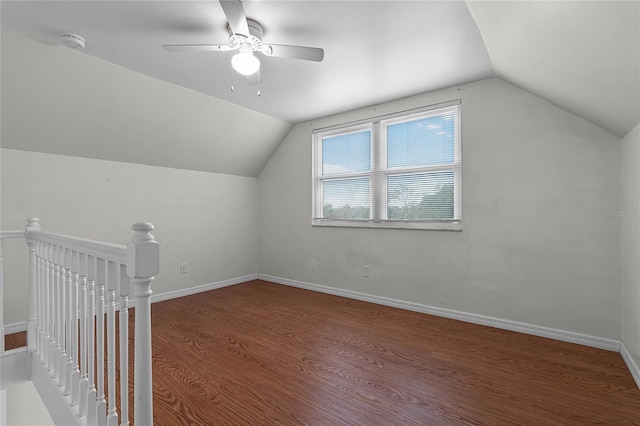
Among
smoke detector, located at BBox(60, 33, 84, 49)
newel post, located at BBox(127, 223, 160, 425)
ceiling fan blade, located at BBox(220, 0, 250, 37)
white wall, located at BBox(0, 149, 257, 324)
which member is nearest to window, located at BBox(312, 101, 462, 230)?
white wall, located at BBox(0, 149, 257, 324)

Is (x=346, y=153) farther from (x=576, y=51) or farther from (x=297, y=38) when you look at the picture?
(x=576, y=51)

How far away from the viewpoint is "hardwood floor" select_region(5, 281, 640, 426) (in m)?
1.63

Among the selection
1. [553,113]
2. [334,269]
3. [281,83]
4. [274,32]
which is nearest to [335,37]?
[274,32]

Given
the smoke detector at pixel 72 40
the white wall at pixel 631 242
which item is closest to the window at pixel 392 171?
the white wall at pixel 631 242

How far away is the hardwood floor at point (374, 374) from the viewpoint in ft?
5.35

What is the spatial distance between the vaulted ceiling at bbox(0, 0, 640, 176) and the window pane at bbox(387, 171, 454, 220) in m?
0.91

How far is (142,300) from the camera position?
3.49ft

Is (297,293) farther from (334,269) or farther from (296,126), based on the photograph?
(296,126)

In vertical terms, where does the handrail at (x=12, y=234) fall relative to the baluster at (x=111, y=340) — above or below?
above

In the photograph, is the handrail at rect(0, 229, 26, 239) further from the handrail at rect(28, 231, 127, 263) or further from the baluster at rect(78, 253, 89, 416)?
the baluster at rect(78, 253, 89, 416)

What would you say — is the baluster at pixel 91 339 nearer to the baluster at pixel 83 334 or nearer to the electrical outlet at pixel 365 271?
the baluster at pixel 83 334

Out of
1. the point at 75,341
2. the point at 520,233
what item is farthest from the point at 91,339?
the point at 520,233

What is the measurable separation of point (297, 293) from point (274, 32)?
2942mm

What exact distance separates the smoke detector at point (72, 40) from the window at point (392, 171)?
2563 mm
